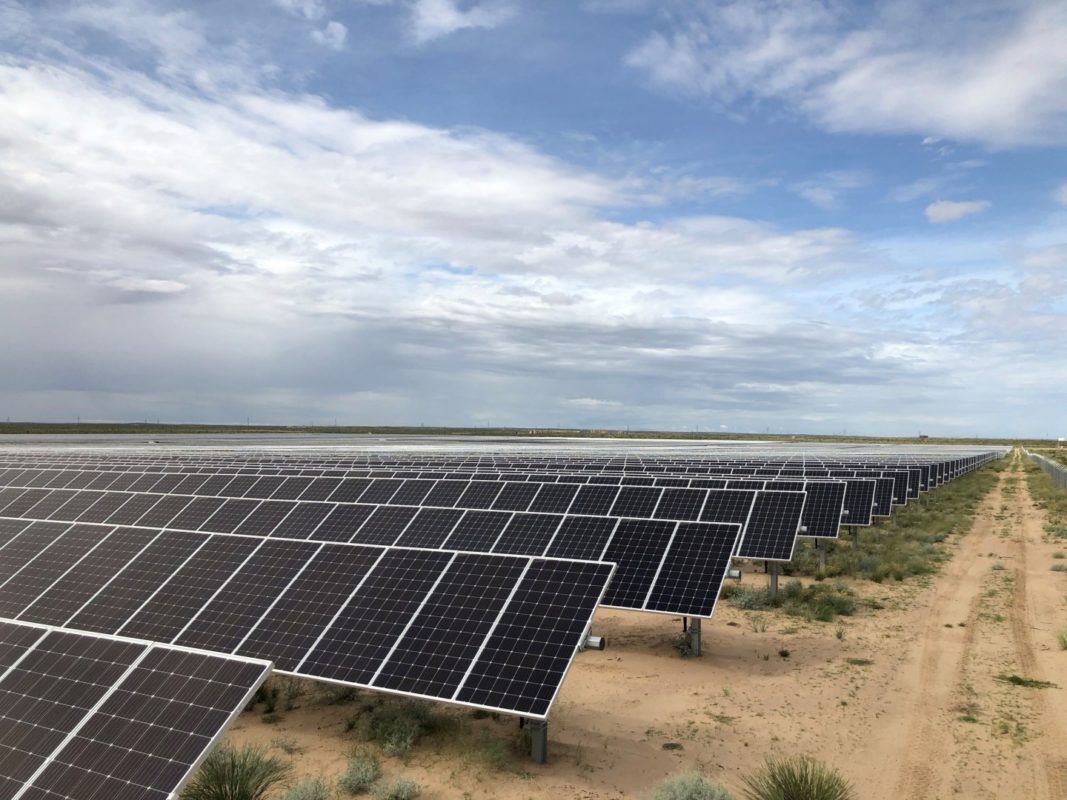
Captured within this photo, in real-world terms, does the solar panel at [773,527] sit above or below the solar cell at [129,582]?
above

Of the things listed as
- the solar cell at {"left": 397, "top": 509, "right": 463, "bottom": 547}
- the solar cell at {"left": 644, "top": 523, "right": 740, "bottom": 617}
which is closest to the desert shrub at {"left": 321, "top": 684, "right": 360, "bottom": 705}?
the solar cell at {"left": 397, "top": 509, "right": 463, "bottom": 547}

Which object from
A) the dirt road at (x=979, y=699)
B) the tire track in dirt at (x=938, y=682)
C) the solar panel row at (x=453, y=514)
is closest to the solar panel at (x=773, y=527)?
the solar panel row at (x=453, y=514)

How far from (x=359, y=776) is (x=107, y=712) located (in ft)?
11.5

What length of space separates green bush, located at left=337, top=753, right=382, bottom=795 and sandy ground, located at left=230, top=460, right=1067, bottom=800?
0.27 meters

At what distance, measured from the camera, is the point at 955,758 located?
1075 centimetres

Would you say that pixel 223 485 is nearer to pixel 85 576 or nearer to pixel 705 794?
pixel 85 576

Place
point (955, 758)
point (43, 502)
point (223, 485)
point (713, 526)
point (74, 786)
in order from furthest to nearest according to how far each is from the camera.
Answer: point (223, 485) → point (43, 502) → point (713, 526) → point (955, 758) → point (74, 786)

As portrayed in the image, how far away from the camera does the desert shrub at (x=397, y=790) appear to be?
9.30 meters

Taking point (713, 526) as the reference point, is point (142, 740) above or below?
below

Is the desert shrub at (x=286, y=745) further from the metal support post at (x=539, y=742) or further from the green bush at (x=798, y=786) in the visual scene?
the green bush at (x=798, y=786)

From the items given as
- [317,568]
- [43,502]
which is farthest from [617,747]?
[43,502]

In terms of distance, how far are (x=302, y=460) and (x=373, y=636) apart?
124 feet

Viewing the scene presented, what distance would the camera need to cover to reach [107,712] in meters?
7.60

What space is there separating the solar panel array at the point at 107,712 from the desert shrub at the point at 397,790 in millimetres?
2773
